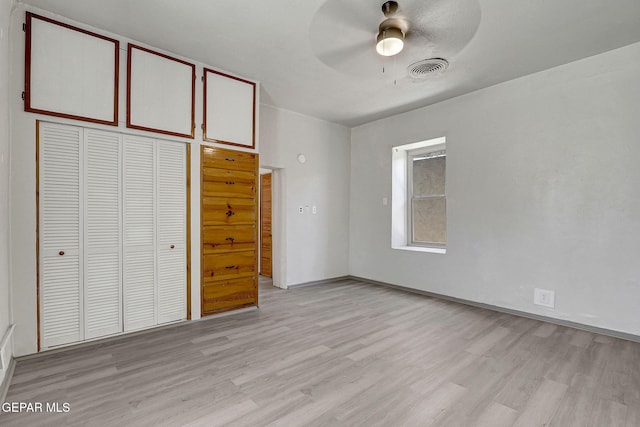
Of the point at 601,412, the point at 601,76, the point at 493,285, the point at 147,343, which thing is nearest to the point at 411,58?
the point at 601,76

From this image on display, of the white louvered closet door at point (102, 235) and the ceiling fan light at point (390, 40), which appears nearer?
the ceiling fan light at point (390, 40)

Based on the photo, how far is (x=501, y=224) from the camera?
3812 millimetres

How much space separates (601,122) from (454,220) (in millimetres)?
1835

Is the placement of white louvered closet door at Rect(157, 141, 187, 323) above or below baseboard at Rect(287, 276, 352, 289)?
above

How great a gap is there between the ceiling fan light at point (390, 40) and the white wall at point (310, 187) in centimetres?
240

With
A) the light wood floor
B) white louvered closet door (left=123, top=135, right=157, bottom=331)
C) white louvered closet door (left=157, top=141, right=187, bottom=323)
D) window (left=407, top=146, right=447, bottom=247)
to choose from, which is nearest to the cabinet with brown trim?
white louvered closet door (left=157, top=141, right=187, bottom=323)

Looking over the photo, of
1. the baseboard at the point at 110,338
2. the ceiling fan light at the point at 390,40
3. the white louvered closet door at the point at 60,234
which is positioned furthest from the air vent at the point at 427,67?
the baseboard at the point at 110,338

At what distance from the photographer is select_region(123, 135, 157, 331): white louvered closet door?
2.98 m

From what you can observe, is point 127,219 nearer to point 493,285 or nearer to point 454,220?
point 454,220

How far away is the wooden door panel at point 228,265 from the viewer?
3.47 meters

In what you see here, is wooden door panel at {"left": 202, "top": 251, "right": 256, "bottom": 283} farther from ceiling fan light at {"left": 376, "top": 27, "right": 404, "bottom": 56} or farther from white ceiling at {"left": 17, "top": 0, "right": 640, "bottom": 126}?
ceiling fan light at {"left": 376, "top": 27, "right": 404, "bottom": 56}

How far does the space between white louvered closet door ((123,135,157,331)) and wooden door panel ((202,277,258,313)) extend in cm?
54

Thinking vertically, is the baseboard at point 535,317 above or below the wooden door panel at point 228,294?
below

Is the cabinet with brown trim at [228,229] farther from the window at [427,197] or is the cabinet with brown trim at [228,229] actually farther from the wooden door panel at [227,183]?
the window at [427,197]
